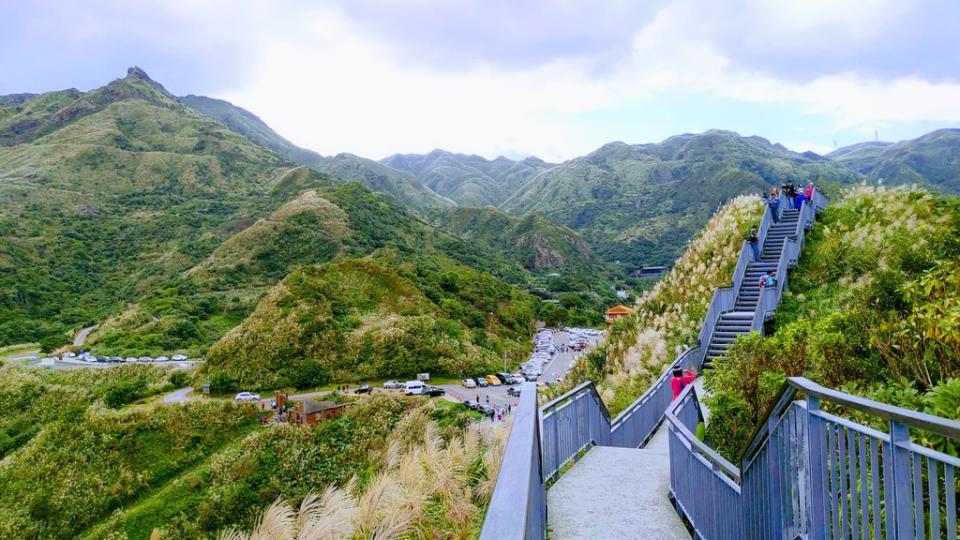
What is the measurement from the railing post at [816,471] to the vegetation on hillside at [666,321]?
8.49 m

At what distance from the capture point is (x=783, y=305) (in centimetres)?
1547

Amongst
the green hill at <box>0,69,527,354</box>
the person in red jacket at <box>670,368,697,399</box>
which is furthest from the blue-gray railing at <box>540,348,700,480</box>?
the green hill at <box>0,69,527,354</box>

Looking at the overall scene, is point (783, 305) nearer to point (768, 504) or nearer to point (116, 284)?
point (768, 504)

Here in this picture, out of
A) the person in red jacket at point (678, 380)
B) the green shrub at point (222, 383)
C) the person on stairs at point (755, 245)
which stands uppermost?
the person on stairs at point (755, 245)

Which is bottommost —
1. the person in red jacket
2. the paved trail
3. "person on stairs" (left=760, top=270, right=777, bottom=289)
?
the paved trail

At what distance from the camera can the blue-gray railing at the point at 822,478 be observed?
6.09 ft

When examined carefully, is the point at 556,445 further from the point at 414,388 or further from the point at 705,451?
the point at 414,388

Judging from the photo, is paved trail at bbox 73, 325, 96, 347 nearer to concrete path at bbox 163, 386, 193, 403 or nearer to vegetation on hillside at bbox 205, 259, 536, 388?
concrete path at bbox 163, 386, 193, 403

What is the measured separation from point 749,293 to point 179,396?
46.8 metres

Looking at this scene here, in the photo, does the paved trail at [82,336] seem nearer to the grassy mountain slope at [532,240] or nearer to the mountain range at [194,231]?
the mountain range at [194,231]

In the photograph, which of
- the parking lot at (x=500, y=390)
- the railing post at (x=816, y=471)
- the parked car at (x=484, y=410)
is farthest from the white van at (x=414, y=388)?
the railing post at (x=816, y=471)

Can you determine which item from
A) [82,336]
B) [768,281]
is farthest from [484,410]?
[82,336]

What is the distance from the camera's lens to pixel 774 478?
3.20m

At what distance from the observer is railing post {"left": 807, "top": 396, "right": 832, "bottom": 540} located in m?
2.58
